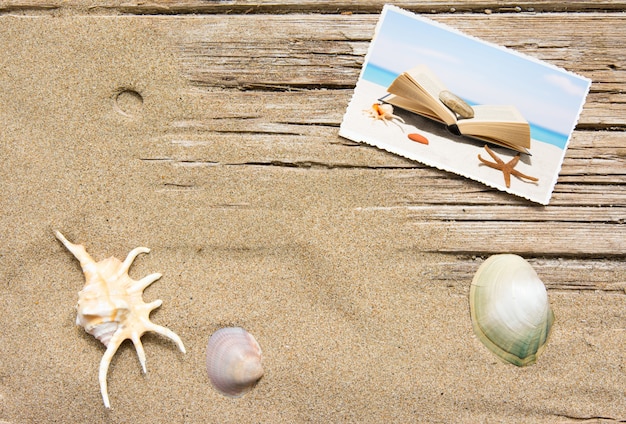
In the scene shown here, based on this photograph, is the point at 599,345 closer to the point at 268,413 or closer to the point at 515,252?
the point at 515,252


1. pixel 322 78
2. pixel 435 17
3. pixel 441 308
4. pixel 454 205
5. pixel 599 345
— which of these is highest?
pixel 435 17

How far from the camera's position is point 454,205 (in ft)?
5.94

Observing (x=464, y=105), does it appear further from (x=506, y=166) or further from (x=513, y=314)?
(x=513, y=314)

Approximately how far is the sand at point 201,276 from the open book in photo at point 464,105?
0.24 m

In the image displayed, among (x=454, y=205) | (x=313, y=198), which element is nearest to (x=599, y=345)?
(x=454, y=205)

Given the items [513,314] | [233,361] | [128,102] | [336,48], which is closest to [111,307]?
[233,361]

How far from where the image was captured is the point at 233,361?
167cm

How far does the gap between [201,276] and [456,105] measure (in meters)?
1.17

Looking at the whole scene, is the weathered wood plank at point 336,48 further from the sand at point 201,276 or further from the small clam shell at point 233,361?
the small clam shell at point 233,361


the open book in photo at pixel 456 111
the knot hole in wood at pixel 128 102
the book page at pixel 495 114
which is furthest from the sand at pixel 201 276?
the book page at pixel 495 114

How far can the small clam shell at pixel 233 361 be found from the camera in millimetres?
1673

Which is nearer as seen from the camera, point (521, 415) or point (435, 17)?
point (521, 415)

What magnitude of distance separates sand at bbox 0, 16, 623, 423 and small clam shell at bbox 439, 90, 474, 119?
386 mm

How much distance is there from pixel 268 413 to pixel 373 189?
3.00 ft
